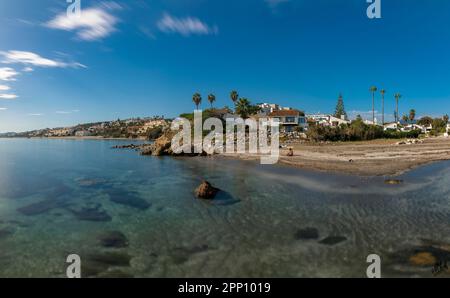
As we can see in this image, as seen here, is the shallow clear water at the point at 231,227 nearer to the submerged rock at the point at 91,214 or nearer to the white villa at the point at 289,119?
the submerged rock at the point at 91,214

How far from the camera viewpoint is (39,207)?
22.2 m

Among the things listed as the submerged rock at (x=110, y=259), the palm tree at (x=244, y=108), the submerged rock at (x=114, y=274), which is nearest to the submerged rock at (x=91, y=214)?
the submerged rock at (x=110, y=259)

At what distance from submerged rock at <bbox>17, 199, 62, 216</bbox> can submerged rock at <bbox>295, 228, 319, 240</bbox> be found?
751 inches

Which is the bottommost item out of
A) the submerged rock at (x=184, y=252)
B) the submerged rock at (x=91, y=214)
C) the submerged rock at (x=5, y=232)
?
the submerged rock at (x=5, y=232)

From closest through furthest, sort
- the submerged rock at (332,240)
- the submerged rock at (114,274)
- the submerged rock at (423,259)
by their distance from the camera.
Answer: the submerged rock at (114,274), the submerged rock at (423,259), the submerged rock at (332,240)

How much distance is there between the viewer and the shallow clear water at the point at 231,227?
11.6 meters

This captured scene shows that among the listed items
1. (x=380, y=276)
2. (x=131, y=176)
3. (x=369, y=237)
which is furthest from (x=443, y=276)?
(x=131, y=176)

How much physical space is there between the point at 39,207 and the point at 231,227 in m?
16.7

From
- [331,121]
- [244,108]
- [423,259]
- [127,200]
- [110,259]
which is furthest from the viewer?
[331,121]

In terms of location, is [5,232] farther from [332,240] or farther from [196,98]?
[196,98]

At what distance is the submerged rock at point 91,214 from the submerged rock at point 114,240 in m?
3.13

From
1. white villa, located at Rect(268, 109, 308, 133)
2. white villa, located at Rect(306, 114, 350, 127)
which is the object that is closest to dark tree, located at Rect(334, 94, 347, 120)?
white villa, located at Rect(306, 114, 350, 127)

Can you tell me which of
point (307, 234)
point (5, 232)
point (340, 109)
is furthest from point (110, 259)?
point (340, 109)

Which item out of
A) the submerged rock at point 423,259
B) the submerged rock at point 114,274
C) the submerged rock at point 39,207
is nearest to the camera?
the submerged rock at point 114,274
